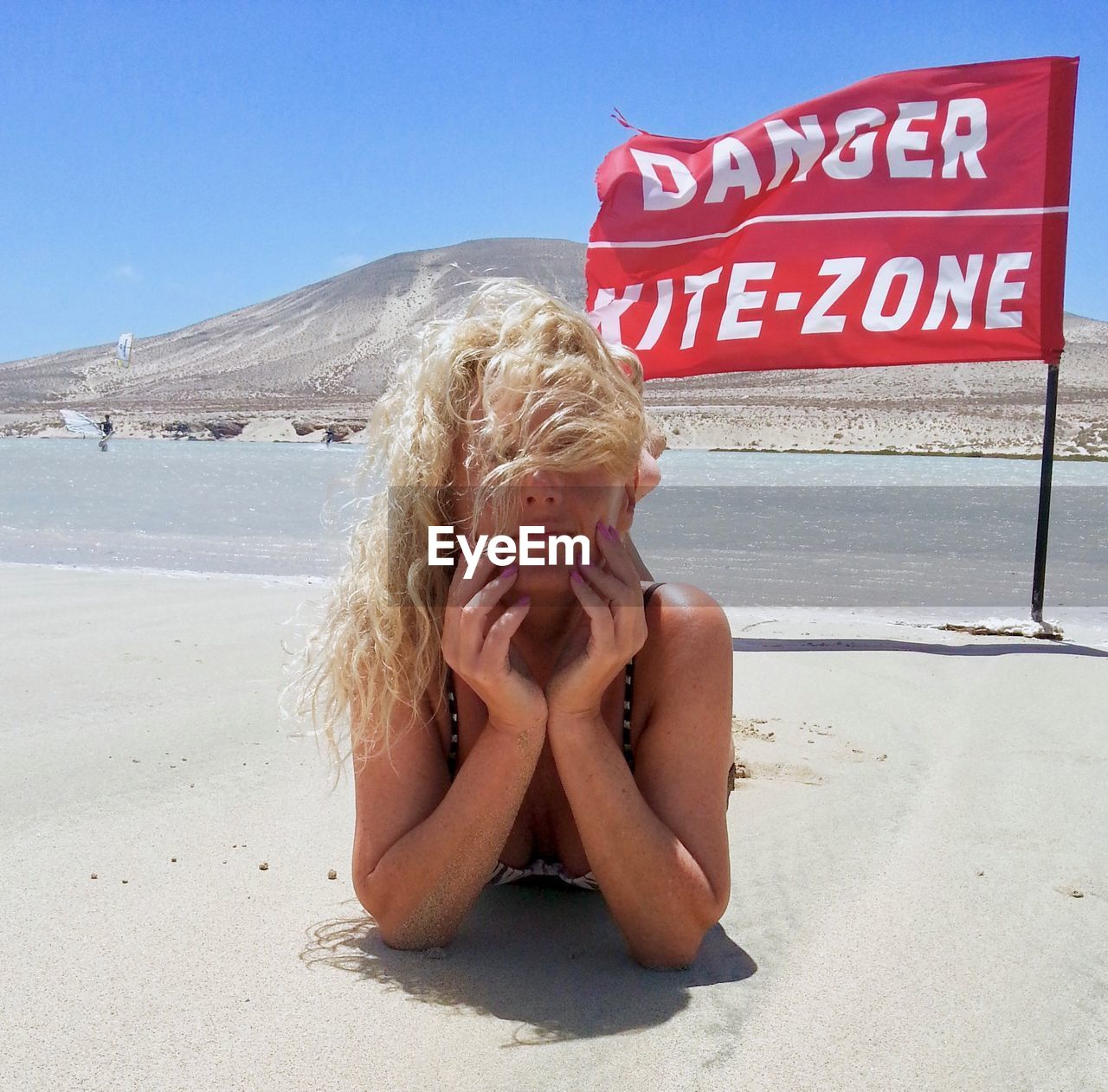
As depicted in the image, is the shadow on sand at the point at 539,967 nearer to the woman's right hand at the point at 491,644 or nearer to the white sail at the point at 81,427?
the woman's right hand at the point at 491,644

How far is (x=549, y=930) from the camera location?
2.44m

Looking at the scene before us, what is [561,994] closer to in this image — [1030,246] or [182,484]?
[1030,246]

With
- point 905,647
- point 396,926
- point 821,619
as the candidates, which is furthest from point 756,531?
point 396,926

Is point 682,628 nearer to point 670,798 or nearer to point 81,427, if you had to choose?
point 670,798

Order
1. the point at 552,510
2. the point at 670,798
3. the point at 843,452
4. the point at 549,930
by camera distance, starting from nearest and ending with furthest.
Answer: the point at 552,510 < the point at 670,798 < the point at 549,930 < the point at 843,452

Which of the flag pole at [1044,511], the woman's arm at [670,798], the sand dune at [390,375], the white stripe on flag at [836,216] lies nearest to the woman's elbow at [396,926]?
the woman's arm at [670,798]

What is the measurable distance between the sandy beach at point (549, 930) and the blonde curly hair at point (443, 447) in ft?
1.73

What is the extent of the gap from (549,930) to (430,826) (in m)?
0.49

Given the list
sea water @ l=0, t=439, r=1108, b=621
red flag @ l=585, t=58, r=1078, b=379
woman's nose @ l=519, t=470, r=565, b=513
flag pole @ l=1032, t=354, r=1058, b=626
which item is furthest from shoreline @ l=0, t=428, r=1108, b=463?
woman's nose @ l=519, t=470, r=565, b=513

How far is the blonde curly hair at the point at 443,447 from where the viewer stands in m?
2.01

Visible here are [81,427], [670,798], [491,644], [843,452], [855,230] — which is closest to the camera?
[491,644]

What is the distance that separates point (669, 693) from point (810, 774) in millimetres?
1766

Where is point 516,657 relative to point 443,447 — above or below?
below

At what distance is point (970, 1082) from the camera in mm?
1880
